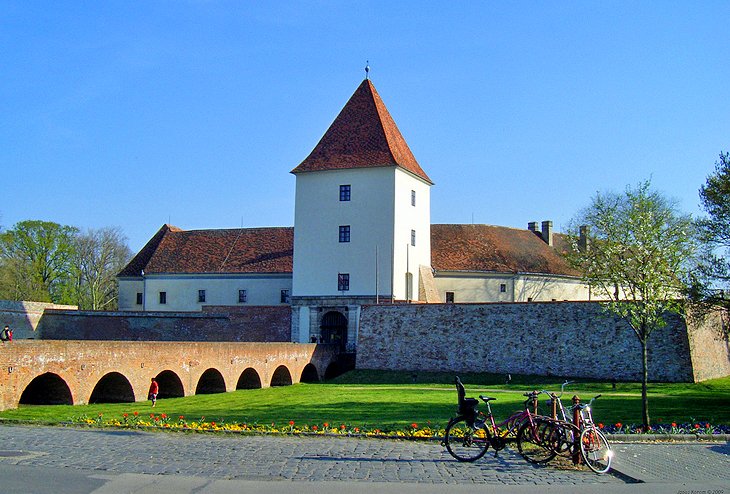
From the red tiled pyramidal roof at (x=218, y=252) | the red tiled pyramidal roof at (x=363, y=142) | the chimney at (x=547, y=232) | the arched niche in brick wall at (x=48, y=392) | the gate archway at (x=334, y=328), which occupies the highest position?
the red tiled pyramidal roof at (x=363, y=142)

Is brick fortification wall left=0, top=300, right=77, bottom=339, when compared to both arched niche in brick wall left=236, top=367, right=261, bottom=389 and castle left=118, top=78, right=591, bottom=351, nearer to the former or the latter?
castle left=118, top=78, right=591, bottom=351

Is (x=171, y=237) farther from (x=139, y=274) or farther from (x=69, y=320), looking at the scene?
(x=69, y=320)

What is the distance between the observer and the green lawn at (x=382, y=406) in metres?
18.5

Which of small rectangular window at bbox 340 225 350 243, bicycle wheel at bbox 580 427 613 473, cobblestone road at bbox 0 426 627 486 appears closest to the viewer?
cobblestone road at bbox 0 426 627 486

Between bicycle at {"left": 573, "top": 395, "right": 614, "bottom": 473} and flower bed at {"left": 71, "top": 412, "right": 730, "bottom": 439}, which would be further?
flower bed at {"left": 71, "top": 412, "right": 730, "bottom": 439}

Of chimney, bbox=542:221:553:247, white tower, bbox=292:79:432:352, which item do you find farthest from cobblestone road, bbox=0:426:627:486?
chimney, bbox=542:221:553:247

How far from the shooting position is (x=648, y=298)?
16938 millimetres

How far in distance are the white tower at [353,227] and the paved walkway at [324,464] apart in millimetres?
29677

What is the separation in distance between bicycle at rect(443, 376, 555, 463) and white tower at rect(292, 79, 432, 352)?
3084 centimetres

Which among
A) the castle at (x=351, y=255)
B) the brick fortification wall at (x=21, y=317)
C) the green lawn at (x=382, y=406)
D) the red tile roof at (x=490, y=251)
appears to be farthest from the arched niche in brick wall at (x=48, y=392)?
the red tile roof at (x=490, y=251)

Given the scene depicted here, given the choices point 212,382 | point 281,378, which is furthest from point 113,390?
point 281,378

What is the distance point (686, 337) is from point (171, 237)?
124 ft

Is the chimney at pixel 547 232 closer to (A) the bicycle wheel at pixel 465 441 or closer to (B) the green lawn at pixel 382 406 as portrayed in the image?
(B) the green lawn at pixel 382 406

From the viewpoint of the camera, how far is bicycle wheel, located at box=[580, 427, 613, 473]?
1091cm
